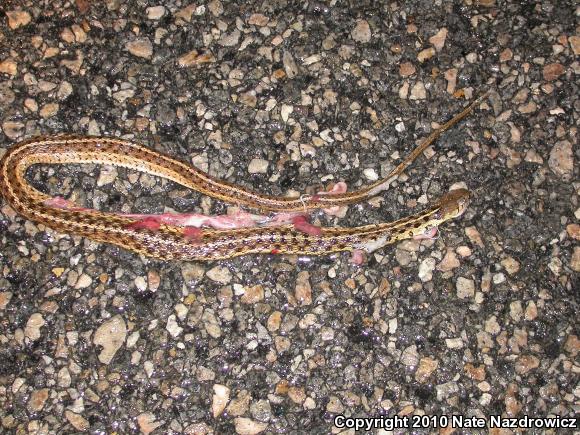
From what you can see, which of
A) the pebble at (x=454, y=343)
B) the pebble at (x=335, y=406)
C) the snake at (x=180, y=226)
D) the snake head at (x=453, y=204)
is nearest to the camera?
the pebble at (x=335, y=406)

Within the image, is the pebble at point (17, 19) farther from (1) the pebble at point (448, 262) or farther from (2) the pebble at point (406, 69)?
(1) the pebble at point (448, 262)

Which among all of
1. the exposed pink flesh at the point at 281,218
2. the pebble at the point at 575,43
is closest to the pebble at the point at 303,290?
the exposed pink flesh at the point at 281,218

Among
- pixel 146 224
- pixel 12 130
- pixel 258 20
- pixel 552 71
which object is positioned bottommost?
pixel 146 224

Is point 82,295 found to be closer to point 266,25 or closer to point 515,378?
point 266,25

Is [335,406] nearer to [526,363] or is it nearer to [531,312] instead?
[526,363]

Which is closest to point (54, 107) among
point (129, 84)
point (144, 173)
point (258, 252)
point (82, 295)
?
point (129, 84)

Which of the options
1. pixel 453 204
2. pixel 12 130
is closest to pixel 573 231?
pixel 453 204
